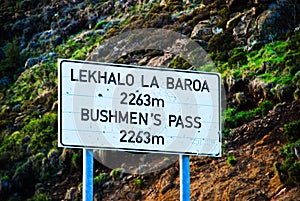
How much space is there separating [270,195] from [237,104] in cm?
497

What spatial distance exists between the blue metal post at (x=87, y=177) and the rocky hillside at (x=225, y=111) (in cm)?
1254

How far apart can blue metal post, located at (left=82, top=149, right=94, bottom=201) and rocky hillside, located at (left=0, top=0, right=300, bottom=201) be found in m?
12.5

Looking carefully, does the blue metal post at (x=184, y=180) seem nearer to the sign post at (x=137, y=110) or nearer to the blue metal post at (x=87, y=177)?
the sign post at (x=137, y=110)

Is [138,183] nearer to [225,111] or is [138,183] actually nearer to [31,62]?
[225,111]

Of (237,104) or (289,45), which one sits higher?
(289,45)

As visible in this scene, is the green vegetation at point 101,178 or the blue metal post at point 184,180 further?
the green vegetation at point 101,178

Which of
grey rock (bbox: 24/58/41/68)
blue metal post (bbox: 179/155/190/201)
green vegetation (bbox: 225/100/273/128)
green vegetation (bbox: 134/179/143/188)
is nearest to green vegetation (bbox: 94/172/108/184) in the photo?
green vegetation (bbox: 134/179/143/188)

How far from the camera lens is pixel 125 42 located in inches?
1247

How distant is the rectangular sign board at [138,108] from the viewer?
820cm

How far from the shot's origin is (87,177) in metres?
8.05

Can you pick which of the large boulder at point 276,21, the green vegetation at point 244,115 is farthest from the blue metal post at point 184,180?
the large boulder at point 276,21

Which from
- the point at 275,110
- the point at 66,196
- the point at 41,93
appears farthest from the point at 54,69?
the point at 275,110

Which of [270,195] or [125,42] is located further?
[125,42]

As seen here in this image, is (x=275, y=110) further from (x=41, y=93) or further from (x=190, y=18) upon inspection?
(x=41, y=93)
